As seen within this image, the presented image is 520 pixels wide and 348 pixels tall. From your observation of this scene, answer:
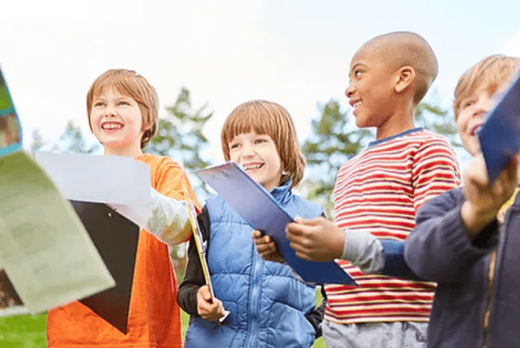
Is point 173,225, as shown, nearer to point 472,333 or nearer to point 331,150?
point 472,333

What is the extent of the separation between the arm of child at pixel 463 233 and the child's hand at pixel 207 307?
87 centimetres

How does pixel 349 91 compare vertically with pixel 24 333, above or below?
above

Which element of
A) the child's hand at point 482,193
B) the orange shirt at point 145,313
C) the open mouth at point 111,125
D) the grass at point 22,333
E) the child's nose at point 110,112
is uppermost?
the child's nose at point 110,112

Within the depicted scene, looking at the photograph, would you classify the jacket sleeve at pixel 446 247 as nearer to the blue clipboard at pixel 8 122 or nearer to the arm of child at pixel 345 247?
the arm of child at pixel 345 247

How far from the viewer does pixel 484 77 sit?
4.87 feet

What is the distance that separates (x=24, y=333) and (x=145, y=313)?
5.54m

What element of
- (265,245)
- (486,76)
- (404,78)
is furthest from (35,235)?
(404,78)

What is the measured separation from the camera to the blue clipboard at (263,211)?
1.48 m

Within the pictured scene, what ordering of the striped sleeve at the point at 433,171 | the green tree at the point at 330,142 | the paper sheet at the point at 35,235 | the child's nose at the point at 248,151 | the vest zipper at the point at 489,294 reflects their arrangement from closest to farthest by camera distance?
the paper sheet at the point at 35,235 < the vest zipper at the point at 489,294 < the striped sleeve at the point at 433,171 < the child's nose at the point at 248,151 < the green tree at the point at 330,142

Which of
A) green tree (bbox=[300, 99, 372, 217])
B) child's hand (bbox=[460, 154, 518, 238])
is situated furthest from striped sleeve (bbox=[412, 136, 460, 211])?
green tree (bbox=[300, 99, 372, 217])

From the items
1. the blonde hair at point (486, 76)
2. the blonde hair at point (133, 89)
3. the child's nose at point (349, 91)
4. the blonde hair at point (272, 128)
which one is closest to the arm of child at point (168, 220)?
the blonde hair at point (272, 128)

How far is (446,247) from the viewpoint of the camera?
115 centimetres

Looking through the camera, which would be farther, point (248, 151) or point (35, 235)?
point (248, 151)

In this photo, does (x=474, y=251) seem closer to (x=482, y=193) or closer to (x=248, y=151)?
(x=482, y=193)
